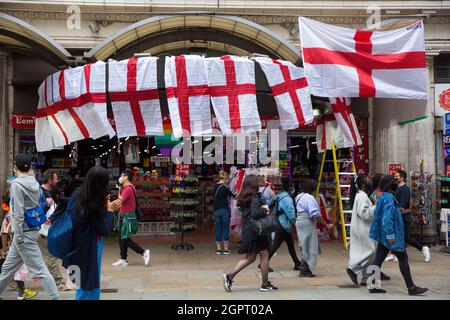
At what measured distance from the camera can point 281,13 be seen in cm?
1216

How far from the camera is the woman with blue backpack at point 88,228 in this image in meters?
4.62

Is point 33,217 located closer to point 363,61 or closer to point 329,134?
point 363,61

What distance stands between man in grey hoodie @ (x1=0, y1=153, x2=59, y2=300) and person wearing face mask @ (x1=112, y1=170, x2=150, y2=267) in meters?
2.89

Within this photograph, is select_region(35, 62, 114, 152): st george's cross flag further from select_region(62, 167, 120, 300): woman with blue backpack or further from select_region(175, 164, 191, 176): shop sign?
select_region(62, 167, 120, 300): woman with blue backpack

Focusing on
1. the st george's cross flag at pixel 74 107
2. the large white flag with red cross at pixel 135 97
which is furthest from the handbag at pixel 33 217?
the large white flag with red cross at pixel 135 97

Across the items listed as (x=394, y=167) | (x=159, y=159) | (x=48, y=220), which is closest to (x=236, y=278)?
(x=48, y=220)

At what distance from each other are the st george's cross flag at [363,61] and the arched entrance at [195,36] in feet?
2.61

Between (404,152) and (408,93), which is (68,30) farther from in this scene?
(404,152)

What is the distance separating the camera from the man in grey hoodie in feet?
19.7

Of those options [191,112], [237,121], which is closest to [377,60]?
[237,121]

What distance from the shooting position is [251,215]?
7059 millimetres

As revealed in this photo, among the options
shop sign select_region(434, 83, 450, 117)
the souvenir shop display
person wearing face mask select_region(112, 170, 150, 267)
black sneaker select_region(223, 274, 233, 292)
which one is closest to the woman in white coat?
black sneaker select_region(223, 274, 233, 292)

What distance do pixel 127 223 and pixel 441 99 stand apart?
327 inches

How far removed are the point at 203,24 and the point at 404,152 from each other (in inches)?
232
